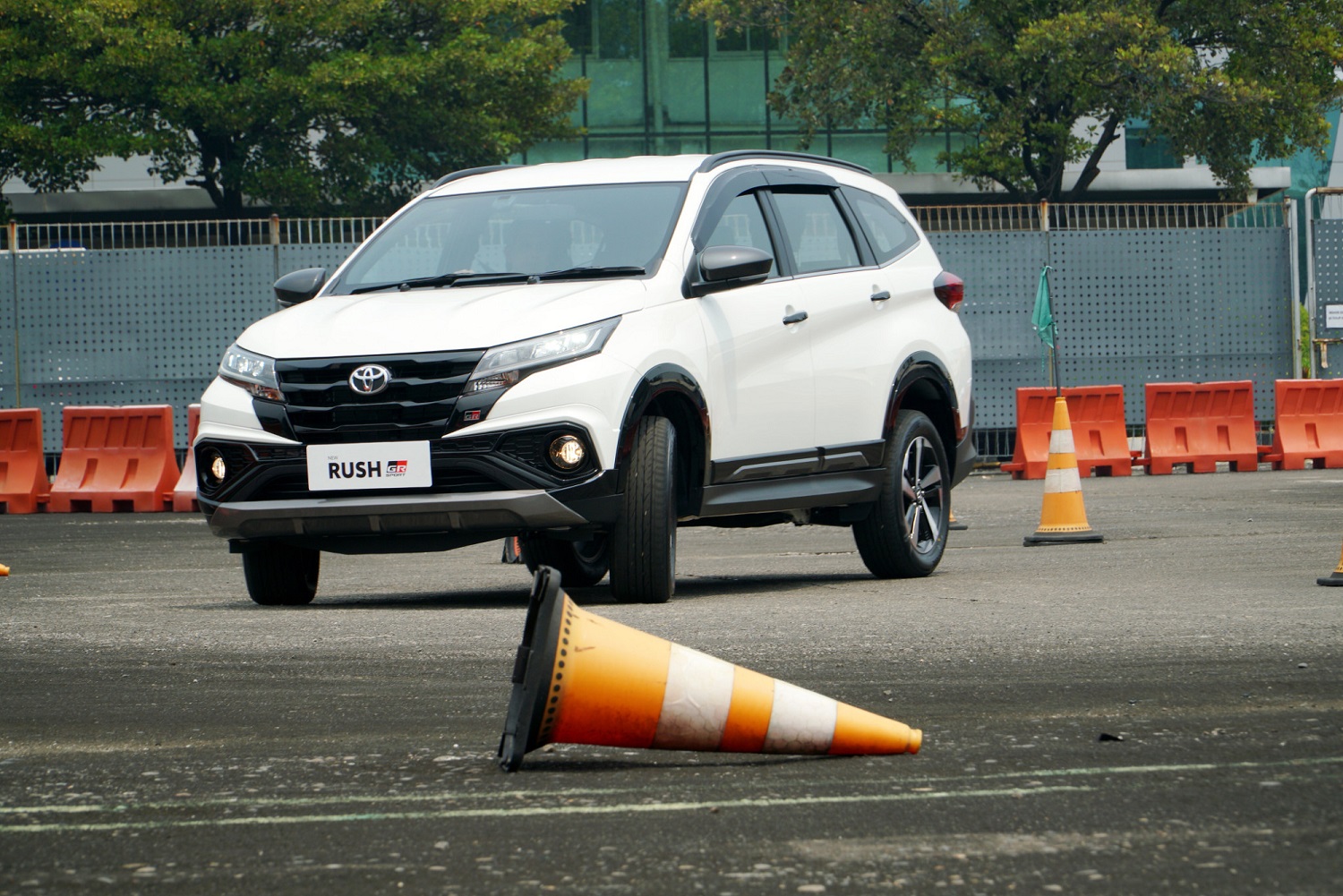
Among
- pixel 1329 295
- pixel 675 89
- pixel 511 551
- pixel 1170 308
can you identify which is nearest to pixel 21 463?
pixel 511 551

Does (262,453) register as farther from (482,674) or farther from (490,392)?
(482,674)

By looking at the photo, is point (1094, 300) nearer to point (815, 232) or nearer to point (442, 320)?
point (815, 232)

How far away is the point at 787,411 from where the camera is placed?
8.61 meters

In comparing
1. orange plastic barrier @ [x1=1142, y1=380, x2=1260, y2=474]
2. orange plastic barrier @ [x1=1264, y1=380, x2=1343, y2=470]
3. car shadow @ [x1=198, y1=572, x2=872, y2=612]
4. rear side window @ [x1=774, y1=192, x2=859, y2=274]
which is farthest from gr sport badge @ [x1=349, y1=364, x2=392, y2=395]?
orange plastic barrier @ [x1=1264, y1=380, x2=1343, y2=470]

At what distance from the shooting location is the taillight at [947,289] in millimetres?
9797

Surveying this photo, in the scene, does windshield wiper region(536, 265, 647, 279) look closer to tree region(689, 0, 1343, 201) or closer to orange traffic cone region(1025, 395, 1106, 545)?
orange traffic cone region(1025, 395, 1106, 545)

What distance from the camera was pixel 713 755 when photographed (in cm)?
454

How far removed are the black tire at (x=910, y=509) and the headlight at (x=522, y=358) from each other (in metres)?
2.20

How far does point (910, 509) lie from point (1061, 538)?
85.6 inches

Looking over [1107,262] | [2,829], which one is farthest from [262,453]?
[1107,262]

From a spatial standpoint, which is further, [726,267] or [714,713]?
[726,267]

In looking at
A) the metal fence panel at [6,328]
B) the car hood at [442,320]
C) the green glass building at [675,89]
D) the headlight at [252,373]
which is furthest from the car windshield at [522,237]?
the green glass building at [675,89]

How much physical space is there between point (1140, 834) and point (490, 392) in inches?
167

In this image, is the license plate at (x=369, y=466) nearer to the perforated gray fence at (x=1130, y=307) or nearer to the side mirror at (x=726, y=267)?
the side mirror at (x=726, y=267)
